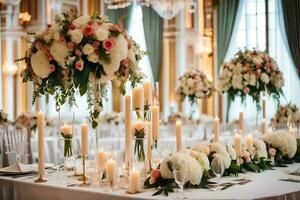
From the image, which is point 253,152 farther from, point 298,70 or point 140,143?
point 298,70

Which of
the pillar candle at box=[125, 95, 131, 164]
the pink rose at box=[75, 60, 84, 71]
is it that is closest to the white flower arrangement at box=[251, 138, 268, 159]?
the pillar candle at box=[125, 95, 131, 164]

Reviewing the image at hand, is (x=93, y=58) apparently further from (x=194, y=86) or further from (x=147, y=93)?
(x=194, y=86)

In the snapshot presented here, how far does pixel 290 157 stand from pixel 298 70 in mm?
7332

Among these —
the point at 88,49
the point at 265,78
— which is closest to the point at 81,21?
the point at 88,49

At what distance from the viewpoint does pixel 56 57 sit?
378 centimetres

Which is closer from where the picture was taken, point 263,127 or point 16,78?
point 263,127

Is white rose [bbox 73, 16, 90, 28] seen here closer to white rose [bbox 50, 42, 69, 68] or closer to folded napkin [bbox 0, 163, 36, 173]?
white rose [bbox 50, 42, 69, 68]

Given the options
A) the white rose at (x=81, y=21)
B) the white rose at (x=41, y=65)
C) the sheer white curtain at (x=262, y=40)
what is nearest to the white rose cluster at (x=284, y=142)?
the white rose at (x=81, y=21)

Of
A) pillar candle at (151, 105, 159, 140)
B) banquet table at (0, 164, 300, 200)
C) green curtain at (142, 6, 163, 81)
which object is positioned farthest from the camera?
green curtain at (142, 6, 163, 81)

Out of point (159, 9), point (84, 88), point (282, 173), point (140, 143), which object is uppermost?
point (159, 9)

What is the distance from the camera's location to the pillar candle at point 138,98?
3797 millimetres

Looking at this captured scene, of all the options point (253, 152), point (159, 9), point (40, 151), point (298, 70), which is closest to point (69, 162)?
point (40, 151)

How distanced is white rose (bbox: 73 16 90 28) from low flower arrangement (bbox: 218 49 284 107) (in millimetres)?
3697

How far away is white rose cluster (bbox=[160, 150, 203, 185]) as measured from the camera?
3.41 m
